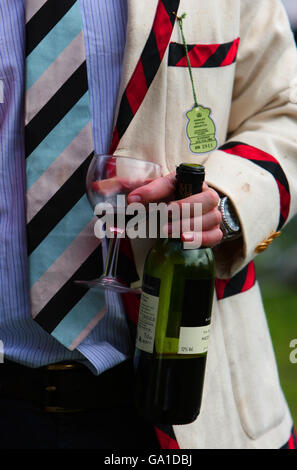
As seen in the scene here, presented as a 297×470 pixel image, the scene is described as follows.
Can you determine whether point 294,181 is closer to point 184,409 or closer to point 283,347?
point 184,409

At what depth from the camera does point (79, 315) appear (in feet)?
4.97

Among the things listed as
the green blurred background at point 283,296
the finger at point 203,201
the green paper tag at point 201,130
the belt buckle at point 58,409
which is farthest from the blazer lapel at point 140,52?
the green blurred background at point 283,296

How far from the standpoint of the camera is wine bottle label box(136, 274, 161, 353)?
1373 millimetres

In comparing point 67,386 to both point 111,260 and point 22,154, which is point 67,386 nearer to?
point 111,260

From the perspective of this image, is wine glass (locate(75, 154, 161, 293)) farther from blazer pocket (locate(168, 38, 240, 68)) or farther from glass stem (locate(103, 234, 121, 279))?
blazer pocket (locate(168, 38, 240, 68))

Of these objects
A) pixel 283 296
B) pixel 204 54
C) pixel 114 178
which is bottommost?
pixel 283 296

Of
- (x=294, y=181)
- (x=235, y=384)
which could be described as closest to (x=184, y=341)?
(x=235, y=384)

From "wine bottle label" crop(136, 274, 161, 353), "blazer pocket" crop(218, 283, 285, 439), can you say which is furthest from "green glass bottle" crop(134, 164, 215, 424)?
"blazer pocket" crop(218, 283, 285, 439)

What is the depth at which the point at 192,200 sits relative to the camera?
132 centimetres

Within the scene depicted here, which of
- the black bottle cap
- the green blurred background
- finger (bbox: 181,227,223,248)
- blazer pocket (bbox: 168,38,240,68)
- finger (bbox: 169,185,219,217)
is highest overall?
blazer pocket (bbox: 168,38,240,68)

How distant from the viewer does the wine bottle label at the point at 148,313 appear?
1.37 metres

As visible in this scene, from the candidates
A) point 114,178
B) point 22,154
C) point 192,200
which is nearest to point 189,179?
point 192,200

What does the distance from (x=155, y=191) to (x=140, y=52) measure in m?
0.34

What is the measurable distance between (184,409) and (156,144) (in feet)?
1.90
